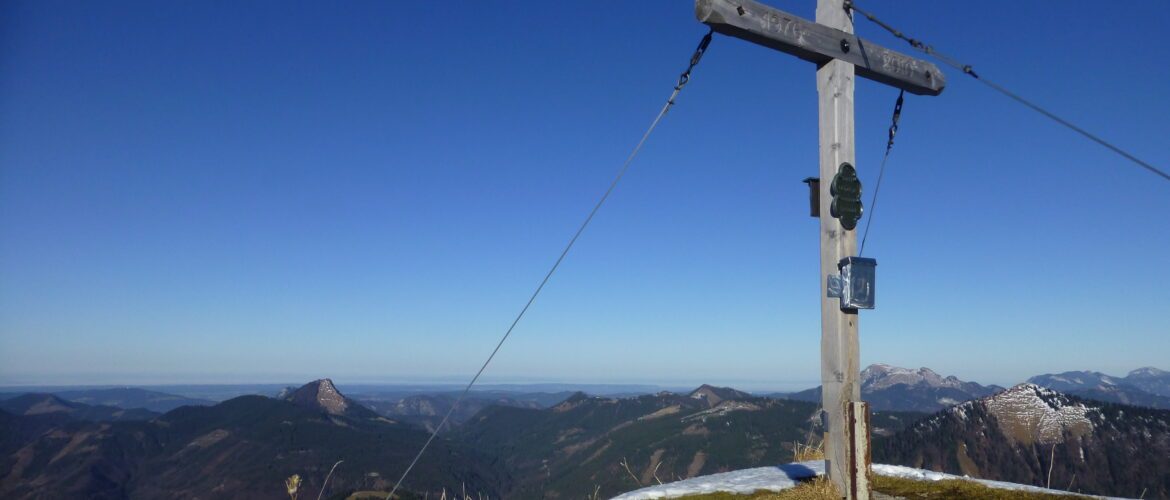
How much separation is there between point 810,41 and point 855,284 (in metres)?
3.20

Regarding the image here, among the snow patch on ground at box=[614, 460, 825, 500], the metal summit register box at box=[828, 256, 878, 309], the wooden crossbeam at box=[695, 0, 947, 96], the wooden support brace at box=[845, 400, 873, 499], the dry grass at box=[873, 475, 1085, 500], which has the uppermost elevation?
the wooden crossbeam at box=[695, 0, 947, 96]

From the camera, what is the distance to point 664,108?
9461 mm

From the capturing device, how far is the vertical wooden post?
8.63 m

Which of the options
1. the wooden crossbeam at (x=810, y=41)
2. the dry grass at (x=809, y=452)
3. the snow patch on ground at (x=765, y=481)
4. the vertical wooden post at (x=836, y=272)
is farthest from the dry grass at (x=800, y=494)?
the wooden crossbeam at (x=810, y=41)

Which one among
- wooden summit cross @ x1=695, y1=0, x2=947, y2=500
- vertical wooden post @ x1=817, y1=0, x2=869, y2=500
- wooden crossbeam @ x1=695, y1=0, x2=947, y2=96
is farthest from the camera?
wooden crossbeam @ x1=695, y1=0, x2=947, y2=96

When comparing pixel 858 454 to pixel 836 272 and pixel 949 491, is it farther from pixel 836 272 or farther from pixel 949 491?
pixel 949 491

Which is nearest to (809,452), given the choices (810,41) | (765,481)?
(765,481)

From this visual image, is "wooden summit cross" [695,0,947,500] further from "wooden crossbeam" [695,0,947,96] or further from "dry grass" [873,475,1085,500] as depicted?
"dry grass" [873,475,1085,500]

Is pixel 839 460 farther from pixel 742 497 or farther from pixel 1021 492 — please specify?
pixel 1021 492

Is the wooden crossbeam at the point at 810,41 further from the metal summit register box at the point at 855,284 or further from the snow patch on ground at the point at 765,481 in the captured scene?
the snow patch on ground at the point at 765,481

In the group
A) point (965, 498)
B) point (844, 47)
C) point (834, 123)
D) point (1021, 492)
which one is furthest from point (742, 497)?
point (844, 47)

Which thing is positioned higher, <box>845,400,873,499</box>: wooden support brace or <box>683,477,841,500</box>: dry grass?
<box>845,400,873,499</box>: wooden support brace

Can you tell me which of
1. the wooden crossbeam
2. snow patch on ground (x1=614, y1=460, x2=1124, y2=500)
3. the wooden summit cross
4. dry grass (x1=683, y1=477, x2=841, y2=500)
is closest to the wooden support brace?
the wooden summit cross

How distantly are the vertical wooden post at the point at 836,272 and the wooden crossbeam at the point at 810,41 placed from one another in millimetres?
240
